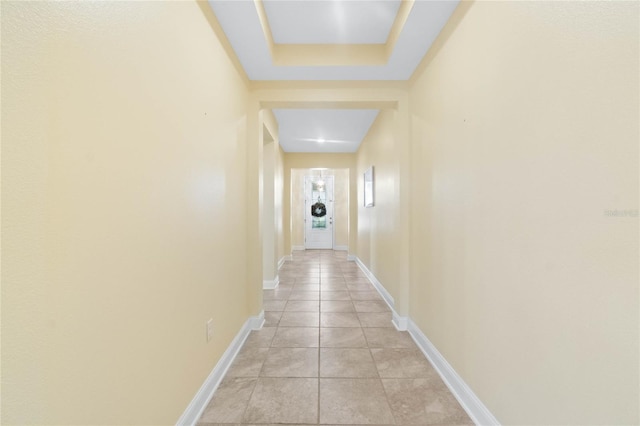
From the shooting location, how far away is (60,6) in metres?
0.73

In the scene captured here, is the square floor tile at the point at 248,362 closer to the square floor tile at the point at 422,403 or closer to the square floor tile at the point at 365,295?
the square floor tile at the point at 422,403

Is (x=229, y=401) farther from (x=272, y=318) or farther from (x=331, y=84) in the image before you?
(x=331, y=84)

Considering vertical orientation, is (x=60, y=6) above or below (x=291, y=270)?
above

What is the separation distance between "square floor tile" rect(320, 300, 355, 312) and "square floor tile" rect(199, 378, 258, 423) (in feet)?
4.87

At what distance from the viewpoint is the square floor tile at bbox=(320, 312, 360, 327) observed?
9.29 ft

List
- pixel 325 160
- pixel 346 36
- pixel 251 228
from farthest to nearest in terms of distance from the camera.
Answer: pixel 325 160 < pixel 251 228 < pixel 346 36

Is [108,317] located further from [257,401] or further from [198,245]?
[257,401]

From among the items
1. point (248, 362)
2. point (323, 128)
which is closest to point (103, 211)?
point (248, 362)

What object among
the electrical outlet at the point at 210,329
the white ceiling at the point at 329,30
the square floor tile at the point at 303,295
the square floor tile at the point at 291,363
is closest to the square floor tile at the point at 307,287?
the square floor tile at the point at 303,295

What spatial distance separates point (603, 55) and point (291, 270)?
16.7 feet

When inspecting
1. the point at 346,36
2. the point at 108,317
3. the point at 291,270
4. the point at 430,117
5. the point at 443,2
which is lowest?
the point at 291,270

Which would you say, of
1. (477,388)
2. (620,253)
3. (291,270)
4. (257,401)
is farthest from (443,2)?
(291,270)

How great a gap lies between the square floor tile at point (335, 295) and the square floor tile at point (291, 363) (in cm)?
142

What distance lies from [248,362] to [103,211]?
5.61 ft
